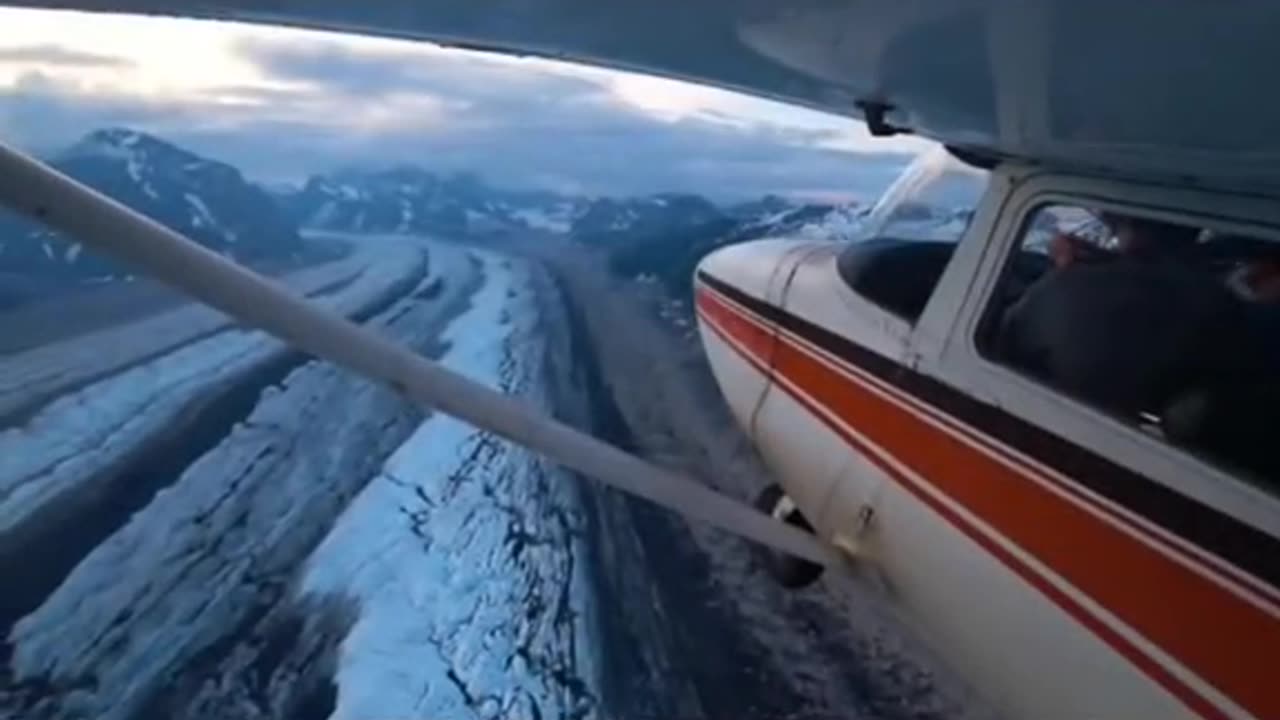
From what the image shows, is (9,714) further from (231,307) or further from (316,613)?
(231,307)

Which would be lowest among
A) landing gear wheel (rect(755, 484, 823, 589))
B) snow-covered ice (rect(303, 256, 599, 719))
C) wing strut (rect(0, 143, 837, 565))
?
snow-covered ice (rect(303, 256, 599, 719))

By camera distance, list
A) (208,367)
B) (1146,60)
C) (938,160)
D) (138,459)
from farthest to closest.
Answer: (208,367) → (138,459) → (938,160) → (1146,60)

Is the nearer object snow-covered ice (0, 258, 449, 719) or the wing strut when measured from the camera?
the wing strut

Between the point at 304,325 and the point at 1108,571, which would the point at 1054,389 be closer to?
the point at 1108,571

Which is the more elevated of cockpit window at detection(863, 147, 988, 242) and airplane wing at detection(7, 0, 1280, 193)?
airplane wing at detection(7, 0, 1280, 193)

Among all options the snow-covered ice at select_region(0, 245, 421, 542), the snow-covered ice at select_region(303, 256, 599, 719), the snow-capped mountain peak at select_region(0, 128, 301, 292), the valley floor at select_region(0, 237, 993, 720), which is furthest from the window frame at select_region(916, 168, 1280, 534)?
the snow-capped mountain peak at select_region(0, 128, 301, 292)

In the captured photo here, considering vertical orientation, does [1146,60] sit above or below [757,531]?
above

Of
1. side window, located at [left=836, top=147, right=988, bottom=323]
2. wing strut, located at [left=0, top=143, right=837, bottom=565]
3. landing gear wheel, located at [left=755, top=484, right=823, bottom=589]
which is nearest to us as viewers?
wing strut, located at [left=0, top=143, right=837, bottom=565]

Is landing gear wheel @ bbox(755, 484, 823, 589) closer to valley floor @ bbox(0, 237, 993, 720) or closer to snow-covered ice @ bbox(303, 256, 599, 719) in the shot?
valley floor @ bbox(0, 237, 993, 720)

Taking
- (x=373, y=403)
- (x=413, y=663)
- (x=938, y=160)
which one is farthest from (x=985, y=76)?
(x=373, y=403)
